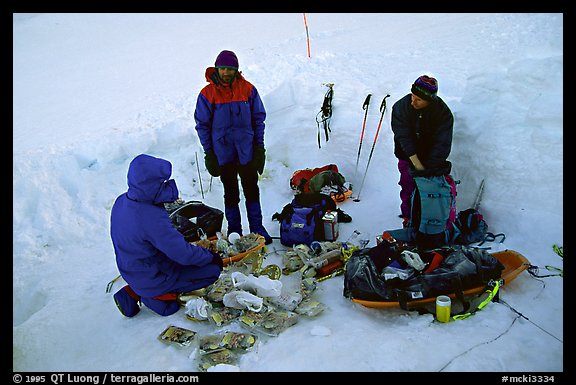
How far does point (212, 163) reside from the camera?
17.0ft

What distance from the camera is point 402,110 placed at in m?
4.77

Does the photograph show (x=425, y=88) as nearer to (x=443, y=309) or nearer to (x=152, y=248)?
(x=443, y=309)

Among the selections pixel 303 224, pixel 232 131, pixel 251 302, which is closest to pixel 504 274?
pixel 303 224

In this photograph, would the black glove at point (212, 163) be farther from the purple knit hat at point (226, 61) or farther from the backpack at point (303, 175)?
the backpack at point (303, 175)

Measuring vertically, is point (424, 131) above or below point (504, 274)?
above

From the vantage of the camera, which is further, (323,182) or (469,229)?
(323,182)

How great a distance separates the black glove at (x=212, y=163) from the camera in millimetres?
5152

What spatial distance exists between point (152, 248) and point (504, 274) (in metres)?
3.20

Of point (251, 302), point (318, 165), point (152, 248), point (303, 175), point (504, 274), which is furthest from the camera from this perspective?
point (318, 165)

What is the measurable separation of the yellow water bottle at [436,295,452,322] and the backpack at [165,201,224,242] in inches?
108

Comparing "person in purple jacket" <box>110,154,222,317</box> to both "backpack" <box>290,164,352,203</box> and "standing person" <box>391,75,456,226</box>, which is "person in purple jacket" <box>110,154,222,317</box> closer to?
"standing person" <box>391,75,456,226</box>

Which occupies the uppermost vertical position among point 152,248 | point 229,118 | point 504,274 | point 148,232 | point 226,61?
point 226,61

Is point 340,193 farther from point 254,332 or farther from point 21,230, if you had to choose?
point 21,230

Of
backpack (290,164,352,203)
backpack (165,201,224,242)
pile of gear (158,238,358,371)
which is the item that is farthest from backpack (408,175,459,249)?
backpack (165,201,224,242)
